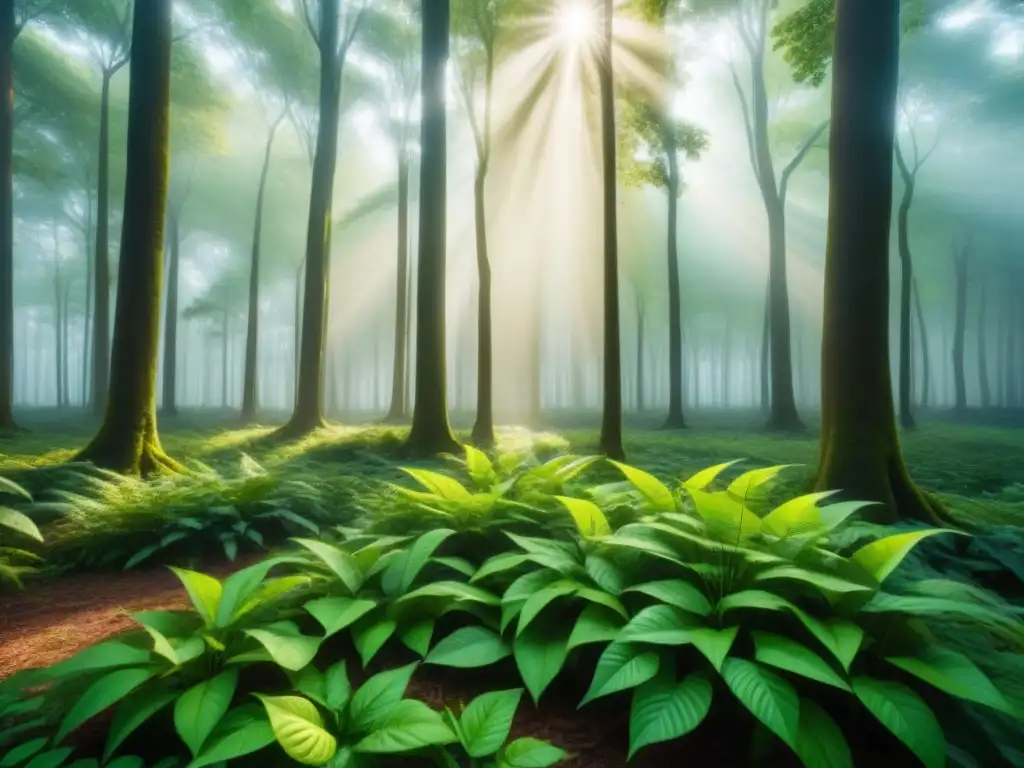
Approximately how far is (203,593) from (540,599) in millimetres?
1548

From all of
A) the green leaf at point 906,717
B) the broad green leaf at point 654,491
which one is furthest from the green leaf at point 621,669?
the broad green leaf at point 654,491

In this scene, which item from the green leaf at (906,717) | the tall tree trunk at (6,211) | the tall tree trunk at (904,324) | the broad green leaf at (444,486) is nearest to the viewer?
the green leaf at (906,717)

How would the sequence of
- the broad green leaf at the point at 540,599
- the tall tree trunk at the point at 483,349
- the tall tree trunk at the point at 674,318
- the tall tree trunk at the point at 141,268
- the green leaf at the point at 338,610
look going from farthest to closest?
the tall tree trunk at the point at 674,318, the tall tree trunk at the point at 483,349, the tall tree trunk at the point at 141,268, the green leaf at the point at 338,610, the broad green leaf at the point at 540,599

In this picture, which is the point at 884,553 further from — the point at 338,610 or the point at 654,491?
the point at 338,610

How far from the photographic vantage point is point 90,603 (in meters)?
3.88

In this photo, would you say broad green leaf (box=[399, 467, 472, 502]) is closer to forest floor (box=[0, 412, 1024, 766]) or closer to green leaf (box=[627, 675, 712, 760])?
forest floor (box=[0, 412, 1024, 766])

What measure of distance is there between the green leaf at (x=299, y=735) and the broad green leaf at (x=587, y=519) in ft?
5.00

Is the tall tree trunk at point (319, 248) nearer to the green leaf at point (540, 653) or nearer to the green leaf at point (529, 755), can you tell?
the green leaf at point (540, 653)

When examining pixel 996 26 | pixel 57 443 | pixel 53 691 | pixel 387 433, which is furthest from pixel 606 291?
pixel 996 26

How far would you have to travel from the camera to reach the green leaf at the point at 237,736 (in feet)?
5.62

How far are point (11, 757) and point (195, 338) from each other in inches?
3280

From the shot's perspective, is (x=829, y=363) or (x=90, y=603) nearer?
(x=90, y=603)

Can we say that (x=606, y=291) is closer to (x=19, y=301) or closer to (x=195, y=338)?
(x=19, y=301)

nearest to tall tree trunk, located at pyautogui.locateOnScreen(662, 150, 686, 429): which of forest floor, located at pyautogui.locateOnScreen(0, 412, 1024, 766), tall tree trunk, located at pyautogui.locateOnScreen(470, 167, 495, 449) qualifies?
forest floor, located at pyautogui.locateOnScreen(0, 412, 1024, 766)
